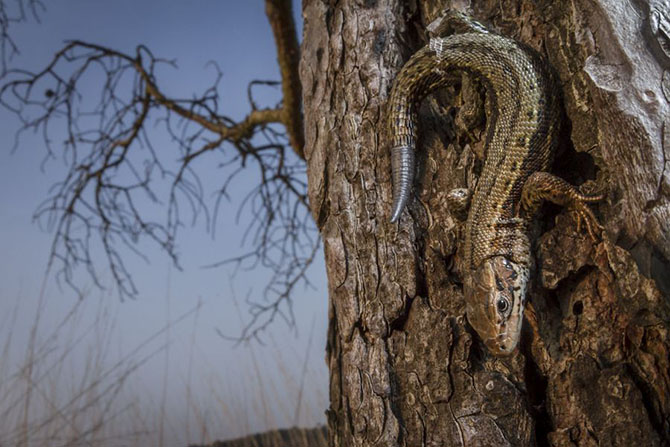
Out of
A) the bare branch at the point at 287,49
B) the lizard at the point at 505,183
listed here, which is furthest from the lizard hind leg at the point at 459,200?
the bare branch at the point at 287,49

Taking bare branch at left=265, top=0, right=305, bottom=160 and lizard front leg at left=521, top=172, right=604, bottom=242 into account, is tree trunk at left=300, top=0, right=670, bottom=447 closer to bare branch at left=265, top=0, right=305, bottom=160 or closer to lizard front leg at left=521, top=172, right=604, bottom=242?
lizard front leg at left=521, top=172, right=604, bottom=242

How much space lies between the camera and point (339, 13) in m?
2.49

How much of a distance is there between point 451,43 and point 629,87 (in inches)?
24.1

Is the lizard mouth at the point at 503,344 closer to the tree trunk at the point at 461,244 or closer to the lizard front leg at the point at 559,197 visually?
the tree trunk at the point at 461,244

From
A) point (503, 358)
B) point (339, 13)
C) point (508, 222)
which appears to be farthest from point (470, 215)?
point (339, 13)

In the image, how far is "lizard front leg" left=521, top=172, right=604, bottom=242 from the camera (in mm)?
1845

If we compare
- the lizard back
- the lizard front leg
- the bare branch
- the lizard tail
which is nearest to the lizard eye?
the lizard back

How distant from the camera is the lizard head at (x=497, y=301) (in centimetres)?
189

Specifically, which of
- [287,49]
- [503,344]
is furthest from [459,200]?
[287,49]

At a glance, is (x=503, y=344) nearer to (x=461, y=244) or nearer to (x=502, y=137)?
(x=461, y=244)

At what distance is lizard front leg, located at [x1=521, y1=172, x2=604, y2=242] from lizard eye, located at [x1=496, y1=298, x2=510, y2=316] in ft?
0.96

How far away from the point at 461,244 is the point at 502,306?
0.26 meters

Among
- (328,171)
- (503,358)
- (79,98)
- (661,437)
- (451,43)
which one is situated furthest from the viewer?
(79,98)

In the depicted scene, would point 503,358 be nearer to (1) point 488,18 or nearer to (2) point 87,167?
(1) point 488,18
